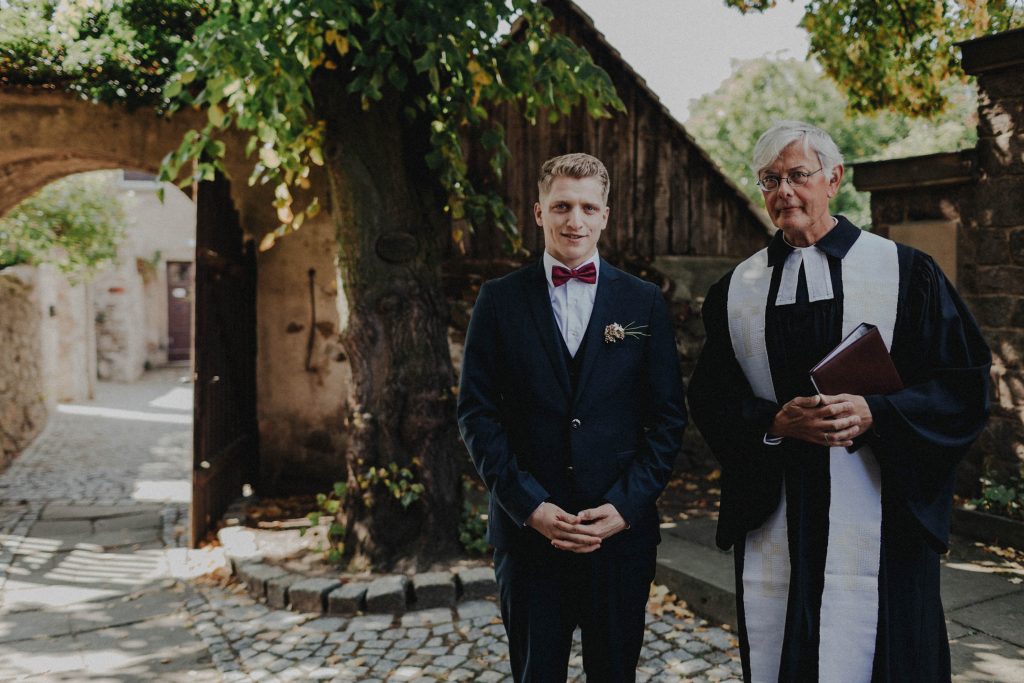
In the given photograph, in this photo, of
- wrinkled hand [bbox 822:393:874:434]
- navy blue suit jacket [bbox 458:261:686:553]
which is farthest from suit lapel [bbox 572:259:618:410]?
wrinkled hand [bbox 822:393:874:434]

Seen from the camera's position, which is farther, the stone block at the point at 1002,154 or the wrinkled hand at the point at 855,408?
the stone block at the point at 1002,154

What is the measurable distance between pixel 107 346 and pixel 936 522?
778 inches

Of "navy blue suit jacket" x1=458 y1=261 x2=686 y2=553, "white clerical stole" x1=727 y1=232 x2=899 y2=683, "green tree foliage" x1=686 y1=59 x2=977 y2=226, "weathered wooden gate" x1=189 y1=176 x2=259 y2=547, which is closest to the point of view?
"white clerical stole" x1=727 y1=232 x2=899 y2=683

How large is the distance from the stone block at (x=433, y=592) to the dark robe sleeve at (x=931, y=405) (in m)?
2.82

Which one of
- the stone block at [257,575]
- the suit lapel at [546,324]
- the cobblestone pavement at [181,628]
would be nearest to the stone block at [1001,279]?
the cobblestone pavement at [181,628]

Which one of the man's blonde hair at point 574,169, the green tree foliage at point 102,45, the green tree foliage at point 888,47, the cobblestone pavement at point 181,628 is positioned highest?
the green tree foliage at point 888,47

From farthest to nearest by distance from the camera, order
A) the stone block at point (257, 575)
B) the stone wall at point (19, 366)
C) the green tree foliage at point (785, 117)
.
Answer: the green tree foliage at point (785, 117) < the stone wall at point (19, 366) < the stone block at point (257, 575)

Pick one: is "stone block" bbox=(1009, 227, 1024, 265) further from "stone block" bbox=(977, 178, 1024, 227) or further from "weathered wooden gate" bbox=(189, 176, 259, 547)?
"weathered wooden gate" bbox=(189, 176, 259, 547)

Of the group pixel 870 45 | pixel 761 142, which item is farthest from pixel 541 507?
pixel 870 45

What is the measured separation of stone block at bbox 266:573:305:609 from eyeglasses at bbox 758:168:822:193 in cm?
344

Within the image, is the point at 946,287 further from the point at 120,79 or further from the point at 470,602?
the point at 120,79

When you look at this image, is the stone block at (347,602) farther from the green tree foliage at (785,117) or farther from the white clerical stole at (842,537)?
the green tree foliage at (785,117)

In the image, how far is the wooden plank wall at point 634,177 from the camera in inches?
287

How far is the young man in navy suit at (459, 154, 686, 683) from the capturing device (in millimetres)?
2287
